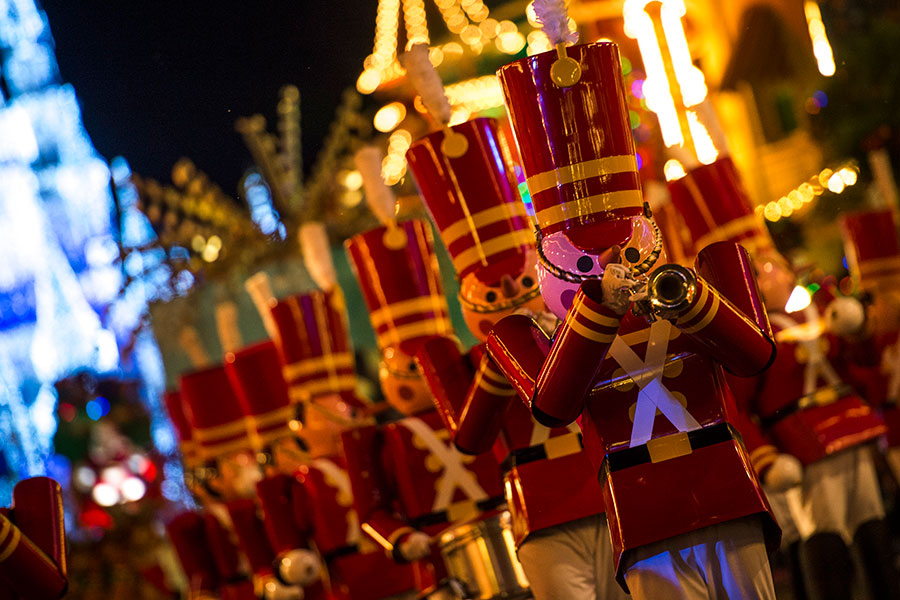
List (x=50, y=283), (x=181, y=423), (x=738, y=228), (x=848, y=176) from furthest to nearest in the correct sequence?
(x=50, y=283)
(x=848, y=176)
(x=181, y=423)
(x=738, y=228)

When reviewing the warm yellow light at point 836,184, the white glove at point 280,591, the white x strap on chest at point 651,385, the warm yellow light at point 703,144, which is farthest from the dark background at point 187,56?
the warm yellow light at point 836,184

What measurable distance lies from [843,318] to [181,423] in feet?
14.0

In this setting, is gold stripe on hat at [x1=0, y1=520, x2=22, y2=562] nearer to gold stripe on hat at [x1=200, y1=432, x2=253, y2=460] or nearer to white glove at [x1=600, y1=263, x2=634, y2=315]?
white glove at [x1=600, y1=263, x2=634, y2=315]

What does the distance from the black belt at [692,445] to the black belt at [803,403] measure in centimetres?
161

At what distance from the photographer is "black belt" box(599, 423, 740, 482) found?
9.52 ft

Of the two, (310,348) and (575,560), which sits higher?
(310,348)

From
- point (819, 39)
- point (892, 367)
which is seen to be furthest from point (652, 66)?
point (892, 367)

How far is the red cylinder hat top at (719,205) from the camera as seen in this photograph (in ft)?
16.3

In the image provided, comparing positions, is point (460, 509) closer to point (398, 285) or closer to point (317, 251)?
point (398, 285)

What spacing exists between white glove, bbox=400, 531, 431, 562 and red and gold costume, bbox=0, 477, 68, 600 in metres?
1.18

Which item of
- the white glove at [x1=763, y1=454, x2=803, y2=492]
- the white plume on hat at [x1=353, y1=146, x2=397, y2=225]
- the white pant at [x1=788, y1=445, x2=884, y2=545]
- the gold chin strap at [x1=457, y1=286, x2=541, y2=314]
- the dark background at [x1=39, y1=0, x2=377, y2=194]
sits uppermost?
the dark background at [x1=39, y1=0, x2=377, y2=194]

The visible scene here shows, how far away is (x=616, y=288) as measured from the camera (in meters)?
2.62

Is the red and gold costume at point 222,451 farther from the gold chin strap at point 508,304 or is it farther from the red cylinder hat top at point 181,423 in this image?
the gold chin strap at point 508,304

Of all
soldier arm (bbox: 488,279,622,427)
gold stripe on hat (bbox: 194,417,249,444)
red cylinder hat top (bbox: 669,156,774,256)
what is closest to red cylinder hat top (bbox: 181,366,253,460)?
gold stripe on hat (bbox: 194,417,249,444)
